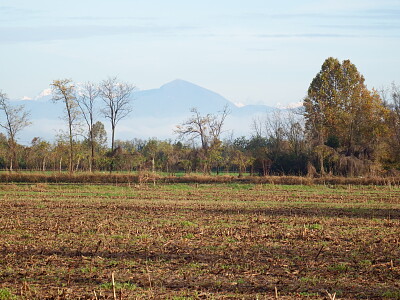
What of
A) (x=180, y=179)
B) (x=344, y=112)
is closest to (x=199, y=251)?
(x=180, y=179)

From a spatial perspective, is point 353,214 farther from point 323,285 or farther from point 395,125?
point 395,125

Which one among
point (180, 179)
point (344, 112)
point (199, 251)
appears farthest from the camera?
point (344, 112)

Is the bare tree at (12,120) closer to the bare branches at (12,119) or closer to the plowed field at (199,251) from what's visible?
the bare branches at (12,119)

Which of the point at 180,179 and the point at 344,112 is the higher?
the point at 344,112

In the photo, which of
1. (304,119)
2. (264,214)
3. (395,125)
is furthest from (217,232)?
(304,119)

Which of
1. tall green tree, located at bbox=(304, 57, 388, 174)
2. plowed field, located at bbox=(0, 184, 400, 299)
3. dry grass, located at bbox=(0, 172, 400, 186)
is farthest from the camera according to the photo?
tall green tree, located at bbox=(304, 57, 388, 174)

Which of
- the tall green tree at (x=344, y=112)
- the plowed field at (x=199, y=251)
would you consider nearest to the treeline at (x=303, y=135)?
the tall green tree at (x=344, y=112)

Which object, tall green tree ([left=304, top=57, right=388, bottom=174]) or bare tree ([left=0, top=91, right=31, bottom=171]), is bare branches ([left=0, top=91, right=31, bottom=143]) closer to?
bare tree ([left=0, top=91, right=31, bottom=171])

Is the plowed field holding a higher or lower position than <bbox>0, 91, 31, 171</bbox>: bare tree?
lower

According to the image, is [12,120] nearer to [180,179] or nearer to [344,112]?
[180,179]

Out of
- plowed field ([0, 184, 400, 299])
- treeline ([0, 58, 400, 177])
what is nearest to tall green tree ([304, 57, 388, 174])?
treeline ([0, 58, 400, 177])

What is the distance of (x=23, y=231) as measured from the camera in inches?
754

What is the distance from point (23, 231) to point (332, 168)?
43.4 m

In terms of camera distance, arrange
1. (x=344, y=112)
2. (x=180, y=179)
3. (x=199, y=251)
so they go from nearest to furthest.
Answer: (x=199, y=251)
(x=180, y=179)
(x=344, y=112)
